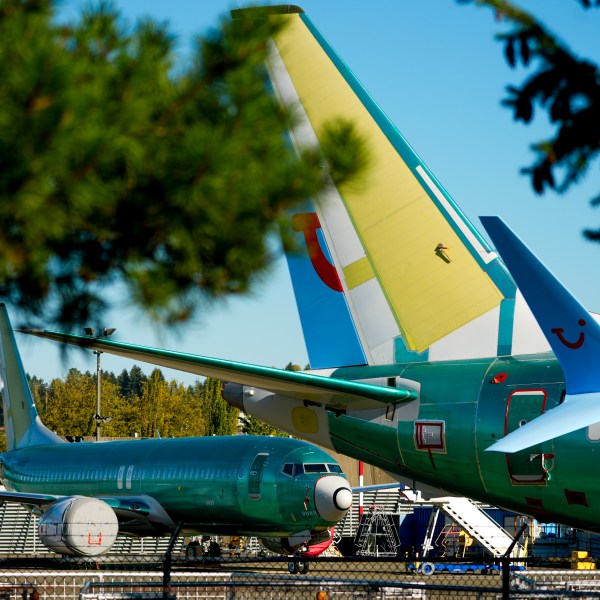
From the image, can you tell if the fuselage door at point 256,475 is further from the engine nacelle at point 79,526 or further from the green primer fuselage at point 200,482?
the engine nacelle at point 79,526

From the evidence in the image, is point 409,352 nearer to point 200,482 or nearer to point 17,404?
point 200,482

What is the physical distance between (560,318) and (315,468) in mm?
16261

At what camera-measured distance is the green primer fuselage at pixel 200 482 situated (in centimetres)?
2730

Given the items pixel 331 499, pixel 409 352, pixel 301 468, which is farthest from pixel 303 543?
pixel 409 352

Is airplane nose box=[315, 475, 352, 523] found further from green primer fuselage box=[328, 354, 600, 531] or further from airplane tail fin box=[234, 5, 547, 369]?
green primer fuselage box=[328, 354, 600, 531]

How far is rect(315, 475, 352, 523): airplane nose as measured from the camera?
26734 millimetres

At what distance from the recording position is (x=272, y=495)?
1073 inches

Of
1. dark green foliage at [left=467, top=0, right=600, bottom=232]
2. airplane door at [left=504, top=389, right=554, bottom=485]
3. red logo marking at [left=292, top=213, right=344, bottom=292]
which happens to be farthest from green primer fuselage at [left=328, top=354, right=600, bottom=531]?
dark green foliage at [left=467, top=0, right=600, bottom=232]

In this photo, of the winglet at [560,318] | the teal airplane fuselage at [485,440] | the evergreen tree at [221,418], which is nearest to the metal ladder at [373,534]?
the teal airplane fuselage at [485,440]

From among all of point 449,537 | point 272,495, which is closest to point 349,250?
point 272,495

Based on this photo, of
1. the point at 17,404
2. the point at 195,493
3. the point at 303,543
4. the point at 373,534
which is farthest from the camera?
the point at 373,534

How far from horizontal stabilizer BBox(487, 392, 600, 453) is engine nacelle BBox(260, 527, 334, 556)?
1680cm

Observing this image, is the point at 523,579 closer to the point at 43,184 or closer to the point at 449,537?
the point at 43,184

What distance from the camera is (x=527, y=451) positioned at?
48.3 ft
